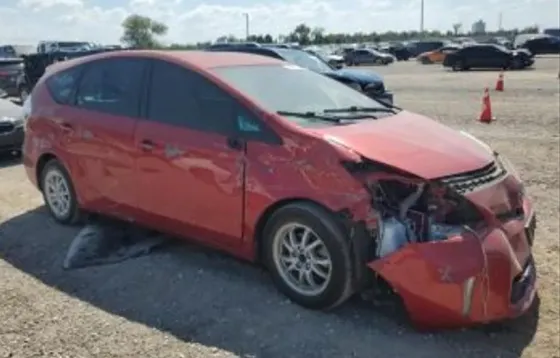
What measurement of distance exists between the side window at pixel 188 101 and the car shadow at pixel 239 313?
1.09m

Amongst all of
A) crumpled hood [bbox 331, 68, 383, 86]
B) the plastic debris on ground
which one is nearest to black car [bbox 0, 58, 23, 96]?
crumpled hood [bbox 331, 68, 383, 86]

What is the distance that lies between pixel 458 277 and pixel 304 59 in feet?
37.0

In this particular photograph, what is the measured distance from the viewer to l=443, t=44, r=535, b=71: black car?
111ft

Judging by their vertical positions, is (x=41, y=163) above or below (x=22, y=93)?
below

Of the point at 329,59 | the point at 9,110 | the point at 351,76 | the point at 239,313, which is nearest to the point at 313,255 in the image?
the point at 239,313

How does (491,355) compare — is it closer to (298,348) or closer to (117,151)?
(298,348)

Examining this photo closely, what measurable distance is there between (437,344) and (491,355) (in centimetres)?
30

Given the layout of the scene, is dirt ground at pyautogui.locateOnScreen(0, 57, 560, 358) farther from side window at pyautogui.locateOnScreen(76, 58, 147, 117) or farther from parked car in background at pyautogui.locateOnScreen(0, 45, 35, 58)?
parked car in background at pyautogui.locateOnScreen(0, 45, 35, 58)

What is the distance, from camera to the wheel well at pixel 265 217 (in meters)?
3.81

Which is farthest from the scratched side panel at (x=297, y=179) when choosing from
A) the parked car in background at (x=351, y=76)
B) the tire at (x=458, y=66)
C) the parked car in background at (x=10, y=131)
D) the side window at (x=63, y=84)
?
the tire at (x=458, y=66)

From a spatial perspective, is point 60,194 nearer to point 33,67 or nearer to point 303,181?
point 303,181

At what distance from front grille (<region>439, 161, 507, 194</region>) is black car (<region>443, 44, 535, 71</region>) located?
3259 centimetres

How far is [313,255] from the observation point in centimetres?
383

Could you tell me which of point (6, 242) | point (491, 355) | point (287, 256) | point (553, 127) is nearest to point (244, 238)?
point (287, 256)
